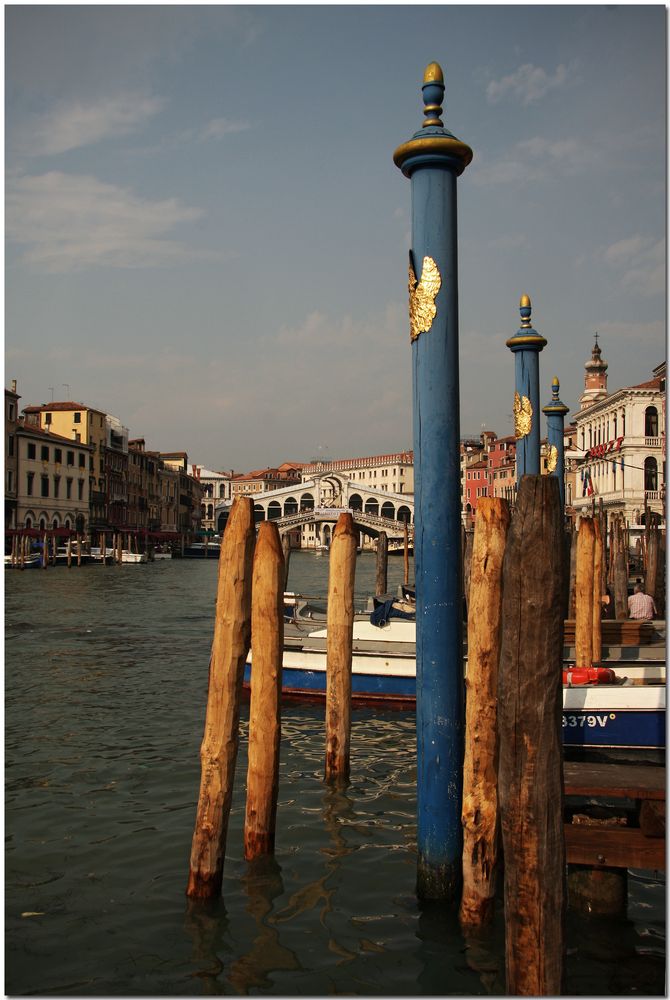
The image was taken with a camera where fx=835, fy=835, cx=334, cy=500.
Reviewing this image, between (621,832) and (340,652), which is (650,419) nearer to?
(340,652)

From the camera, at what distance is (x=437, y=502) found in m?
3.93

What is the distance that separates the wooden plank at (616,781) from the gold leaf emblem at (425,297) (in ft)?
7.18

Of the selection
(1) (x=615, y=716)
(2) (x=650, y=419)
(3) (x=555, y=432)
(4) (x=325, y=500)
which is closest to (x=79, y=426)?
(2) (x=650, y=419)

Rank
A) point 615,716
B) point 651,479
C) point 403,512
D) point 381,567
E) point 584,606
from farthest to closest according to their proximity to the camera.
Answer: point 403,512 → point 651,479 → point 381,567 → point 584,606 → point 615,716

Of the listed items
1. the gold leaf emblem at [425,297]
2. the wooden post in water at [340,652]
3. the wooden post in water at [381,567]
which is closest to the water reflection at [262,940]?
Answer: the wooden post in water at [340,652]

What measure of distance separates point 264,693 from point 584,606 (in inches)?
165

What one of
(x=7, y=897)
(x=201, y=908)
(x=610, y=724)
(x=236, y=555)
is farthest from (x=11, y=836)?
(x=610, y=724)

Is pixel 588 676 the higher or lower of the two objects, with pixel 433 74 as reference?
lower

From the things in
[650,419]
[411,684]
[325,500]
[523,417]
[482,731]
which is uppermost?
[650,419]

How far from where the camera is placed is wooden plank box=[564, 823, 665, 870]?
356cm

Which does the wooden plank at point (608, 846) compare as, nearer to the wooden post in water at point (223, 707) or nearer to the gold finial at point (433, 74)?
the wooden post in water at point (223, 707)

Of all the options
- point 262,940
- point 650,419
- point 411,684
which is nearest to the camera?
point 262,940

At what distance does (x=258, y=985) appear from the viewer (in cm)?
358

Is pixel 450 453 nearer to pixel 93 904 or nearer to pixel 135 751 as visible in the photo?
pixel 93 904
